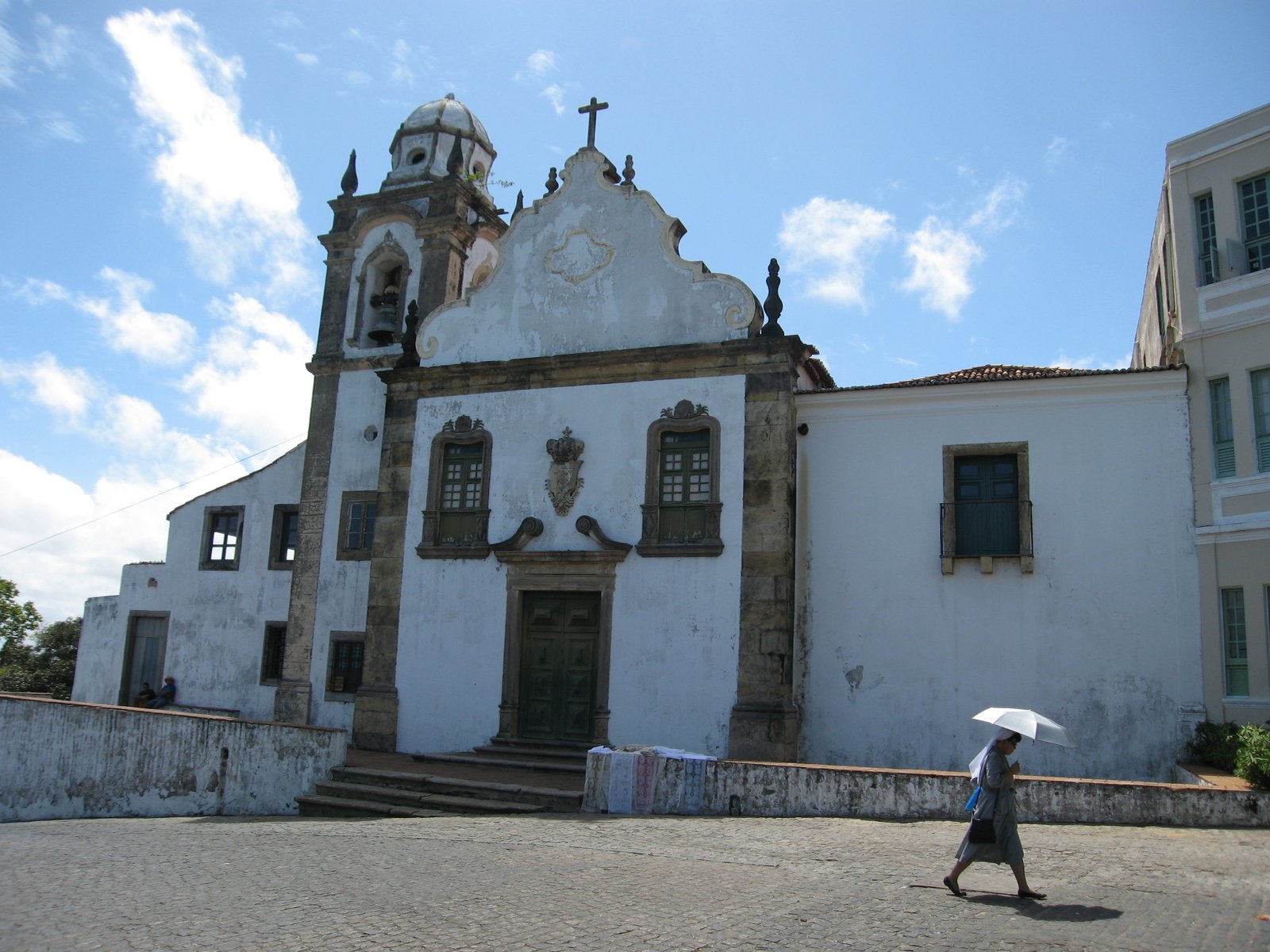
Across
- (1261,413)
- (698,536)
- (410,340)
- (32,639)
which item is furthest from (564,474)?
(32,639)

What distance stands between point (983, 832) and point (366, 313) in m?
16.2

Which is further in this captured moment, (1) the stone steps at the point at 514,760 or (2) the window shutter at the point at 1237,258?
(1) the stone steps at the point at 514,760

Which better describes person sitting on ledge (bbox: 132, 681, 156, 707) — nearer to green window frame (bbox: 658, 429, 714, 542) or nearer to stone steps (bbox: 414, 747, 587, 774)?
stone steps (bbox: 414, 747, 587, 774)

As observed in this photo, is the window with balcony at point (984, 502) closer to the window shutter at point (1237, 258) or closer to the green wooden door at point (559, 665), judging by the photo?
the window shutter at point (1237, 258)

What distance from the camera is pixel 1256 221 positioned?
1412 centimetres

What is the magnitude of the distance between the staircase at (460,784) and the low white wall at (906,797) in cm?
103

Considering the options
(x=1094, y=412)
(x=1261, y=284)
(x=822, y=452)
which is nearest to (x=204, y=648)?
(x=822, y=452)

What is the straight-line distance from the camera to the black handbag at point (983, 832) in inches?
306

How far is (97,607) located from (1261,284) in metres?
22.1

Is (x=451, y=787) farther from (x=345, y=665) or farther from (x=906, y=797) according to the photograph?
(x=345, y=665)

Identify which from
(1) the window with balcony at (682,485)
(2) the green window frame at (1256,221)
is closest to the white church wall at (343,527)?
(1) the window with balcony at (682,485)

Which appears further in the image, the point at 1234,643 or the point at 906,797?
the point at 1234,643

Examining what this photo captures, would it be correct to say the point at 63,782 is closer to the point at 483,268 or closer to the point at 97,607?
the point at 97,607

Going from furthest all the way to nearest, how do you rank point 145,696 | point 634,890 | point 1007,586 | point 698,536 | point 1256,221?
point 145,696, point 698,536, point 1007,586, point 1256,221, point 634,890
